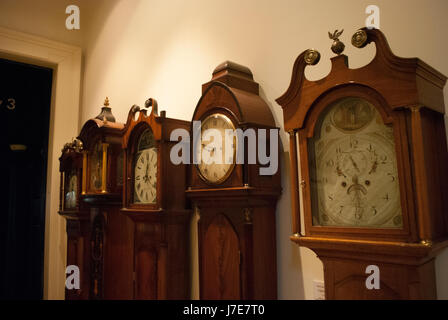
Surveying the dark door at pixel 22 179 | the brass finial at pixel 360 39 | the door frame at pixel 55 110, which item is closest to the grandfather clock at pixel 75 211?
the door frame at pixel 55 110

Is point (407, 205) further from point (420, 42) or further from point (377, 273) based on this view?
point (420, 42)

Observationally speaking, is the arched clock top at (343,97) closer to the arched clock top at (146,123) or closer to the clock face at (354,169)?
the clock face at (354,169)

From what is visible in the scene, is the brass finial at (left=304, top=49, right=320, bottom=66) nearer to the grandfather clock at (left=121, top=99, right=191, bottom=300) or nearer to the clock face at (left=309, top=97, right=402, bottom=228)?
the clock face at (left=309, top=97, right=402, bottom=228)

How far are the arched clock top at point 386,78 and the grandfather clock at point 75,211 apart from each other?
6.83 ft

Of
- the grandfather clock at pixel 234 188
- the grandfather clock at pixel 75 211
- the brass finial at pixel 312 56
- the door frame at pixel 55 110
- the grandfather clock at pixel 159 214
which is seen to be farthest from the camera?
the door frame at pixel 55 110

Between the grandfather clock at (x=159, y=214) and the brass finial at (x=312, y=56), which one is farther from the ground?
the brass finial at (x=312, y=56)

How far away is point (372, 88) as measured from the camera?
3.33 feet

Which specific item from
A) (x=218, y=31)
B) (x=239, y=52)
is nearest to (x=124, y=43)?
(x=218, y=31)

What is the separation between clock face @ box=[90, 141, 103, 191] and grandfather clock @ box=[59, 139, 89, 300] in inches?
13.1

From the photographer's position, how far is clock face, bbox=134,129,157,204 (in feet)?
5.96

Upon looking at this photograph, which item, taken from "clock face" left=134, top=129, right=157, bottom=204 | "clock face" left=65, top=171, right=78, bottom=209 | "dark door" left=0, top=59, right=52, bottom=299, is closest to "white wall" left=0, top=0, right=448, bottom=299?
"clock face" left=134, top=129, right=157, bottom=204

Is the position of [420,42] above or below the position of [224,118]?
above

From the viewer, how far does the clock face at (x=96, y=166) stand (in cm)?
231
